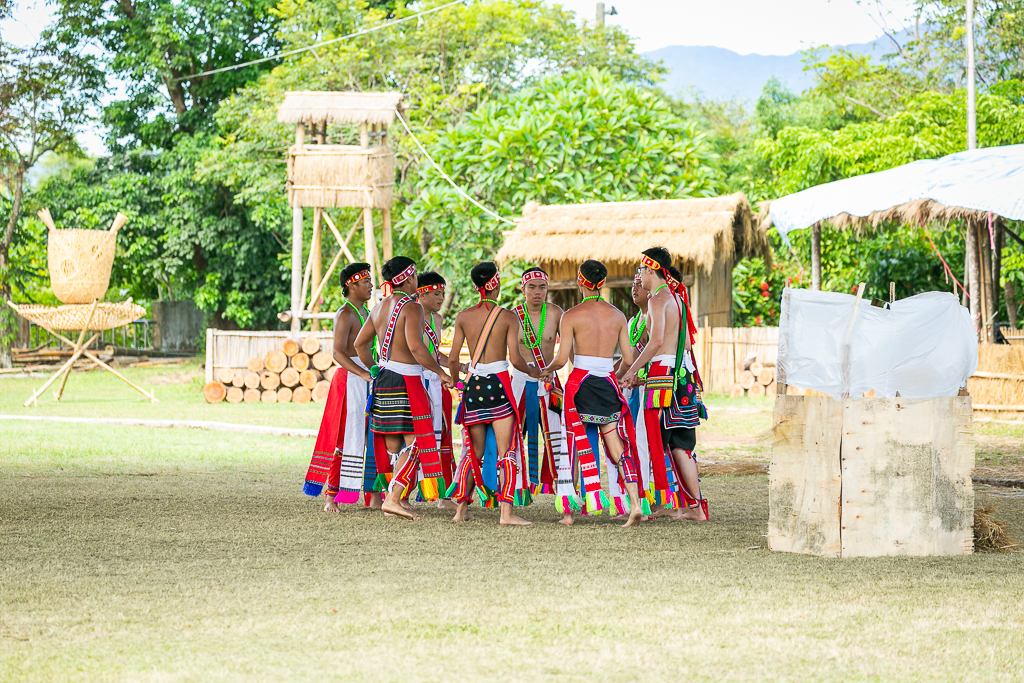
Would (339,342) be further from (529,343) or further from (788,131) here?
(788,131)

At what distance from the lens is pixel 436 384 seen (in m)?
6.79

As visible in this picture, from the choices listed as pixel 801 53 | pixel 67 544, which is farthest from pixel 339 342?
pixel 801 53

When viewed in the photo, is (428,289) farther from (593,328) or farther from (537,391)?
(593,328)

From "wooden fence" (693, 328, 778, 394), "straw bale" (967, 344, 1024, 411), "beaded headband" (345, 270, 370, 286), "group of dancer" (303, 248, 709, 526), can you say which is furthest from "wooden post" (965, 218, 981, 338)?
"beaded headband" (345, 270, 370, 286)

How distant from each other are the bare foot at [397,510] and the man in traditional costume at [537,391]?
2.52ft

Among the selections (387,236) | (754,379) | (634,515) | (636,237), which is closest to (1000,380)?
(754,379)

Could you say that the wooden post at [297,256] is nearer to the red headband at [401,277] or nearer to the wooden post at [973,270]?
the wooden post at [973,270]

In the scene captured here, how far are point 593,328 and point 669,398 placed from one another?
0.62 meters

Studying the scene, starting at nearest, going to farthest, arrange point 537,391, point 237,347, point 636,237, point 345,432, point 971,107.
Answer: point 537,391 → point 345,432 → point 636,237 → point 237,347 → point 971,107

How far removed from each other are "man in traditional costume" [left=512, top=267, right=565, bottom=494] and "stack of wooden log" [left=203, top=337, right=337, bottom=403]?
10.1 m

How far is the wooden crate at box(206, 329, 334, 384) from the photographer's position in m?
16.5

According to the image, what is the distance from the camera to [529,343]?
22.2 ft

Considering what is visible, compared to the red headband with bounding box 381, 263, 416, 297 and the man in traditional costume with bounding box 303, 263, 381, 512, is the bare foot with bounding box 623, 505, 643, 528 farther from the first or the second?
the red headband with bounding box 381, 263, 416, 297

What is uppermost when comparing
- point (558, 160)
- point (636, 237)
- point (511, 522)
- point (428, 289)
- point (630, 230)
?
point (558, 160)
